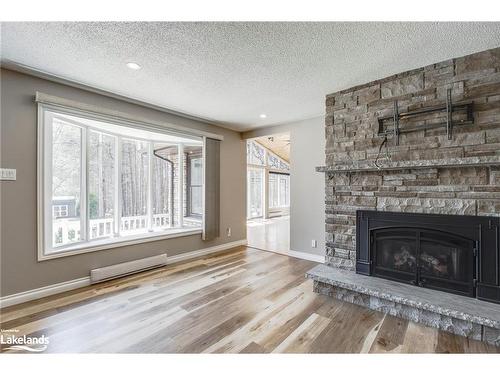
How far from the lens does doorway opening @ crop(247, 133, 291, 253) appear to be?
8.66m

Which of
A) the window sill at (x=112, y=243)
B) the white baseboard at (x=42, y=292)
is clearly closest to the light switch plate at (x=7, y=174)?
the window sill at (x=112, y=243)

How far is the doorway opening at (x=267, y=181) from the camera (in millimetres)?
8664

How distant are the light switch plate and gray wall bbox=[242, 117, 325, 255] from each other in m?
3.64

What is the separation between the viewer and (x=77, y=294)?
2609 millimetres

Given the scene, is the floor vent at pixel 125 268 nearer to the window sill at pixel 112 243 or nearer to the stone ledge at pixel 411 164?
the window sill at pixel 112 243

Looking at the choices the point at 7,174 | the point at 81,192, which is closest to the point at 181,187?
Answer: the point at 81,192

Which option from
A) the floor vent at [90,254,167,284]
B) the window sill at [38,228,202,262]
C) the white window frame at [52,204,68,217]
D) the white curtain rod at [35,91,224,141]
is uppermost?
the white curtain rod at [35,91,224,141]

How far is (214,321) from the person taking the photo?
2.10m

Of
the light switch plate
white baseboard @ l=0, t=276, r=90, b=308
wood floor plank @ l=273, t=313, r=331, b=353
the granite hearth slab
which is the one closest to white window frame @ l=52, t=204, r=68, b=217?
the light switch plate

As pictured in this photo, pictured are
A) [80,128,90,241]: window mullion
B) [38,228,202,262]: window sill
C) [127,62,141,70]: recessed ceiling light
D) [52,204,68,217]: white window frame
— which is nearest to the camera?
[127,62,141,70]: recessed ceiling light

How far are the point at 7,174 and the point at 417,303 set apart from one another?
406 centimetres

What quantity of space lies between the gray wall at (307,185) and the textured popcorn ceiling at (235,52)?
112 cm

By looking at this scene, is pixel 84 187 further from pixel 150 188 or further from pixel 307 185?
pixel 307 185

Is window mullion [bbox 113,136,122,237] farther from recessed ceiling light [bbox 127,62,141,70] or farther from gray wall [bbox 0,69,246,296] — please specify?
recessed ceiling light [bbox 127,62,141,70]
